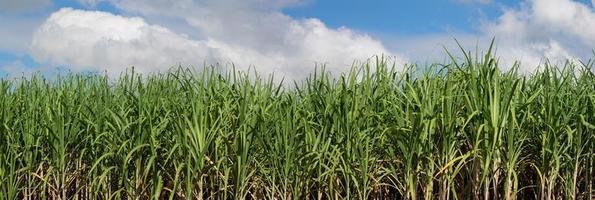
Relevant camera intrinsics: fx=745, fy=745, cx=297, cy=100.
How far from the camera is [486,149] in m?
4.22

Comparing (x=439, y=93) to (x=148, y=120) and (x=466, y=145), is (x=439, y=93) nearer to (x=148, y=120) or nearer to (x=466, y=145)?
(x=466, y=145)

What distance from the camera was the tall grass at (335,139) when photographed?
440cm

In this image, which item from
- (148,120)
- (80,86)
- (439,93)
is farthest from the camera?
(80,86)

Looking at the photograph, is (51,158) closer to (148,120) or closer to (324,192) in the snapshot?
(148,120)

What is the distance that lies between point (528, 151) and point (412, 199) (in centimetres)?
87

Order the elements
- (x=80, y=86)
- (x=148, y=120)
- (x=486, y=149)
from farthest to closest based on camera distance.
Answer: (x=80, y=86) < (x=148, y=120) < (x=486, y=149)

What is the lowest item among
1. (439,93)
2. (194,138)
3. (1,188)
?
(1,188)

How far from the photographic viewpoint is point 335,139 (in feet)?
15.9

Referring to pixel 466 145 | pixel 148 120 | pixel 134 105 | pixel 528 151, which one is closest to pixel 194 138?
pixel 148 120

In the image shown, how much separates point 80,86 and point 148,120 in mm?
1342

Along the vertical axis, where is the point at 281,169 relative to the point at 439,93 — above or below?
below

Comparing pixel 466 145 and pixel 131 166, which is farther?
pixel 131 166

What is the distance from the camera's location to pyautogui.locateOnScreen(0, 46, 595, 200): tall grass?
14.4 feet

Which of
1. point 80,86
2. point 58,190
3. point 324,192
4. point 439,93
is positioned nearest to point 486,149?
point 439,93
